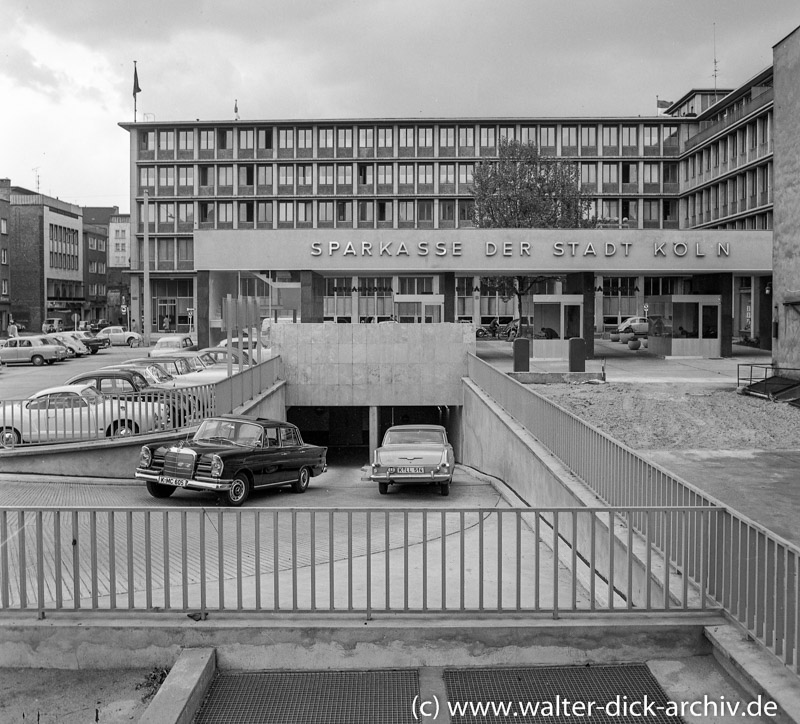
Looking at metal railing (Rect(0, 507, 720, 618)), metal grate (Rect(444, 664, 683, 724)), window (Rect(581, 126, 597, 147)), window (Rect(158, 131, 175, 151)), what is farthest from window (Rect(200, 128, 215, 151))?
metal grate (Rect(444, 664, 683, 724))

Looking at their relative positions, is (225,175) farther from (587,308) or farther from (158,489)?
(158,489)

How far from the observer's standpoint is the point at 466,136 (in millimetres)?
89625

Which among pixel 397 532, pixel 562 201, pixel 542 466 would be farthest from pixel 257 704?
pixel 562 201

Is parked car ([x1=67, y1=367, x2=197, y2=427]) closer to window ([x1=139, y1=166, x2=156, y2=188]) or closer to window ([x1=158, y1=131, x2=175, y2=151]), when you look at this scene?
window ([x1=139, y1=166, x2=156, y2=188])

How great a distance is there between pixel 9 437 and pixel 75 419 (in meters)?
1.25

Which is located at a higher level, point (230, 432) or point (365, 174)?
point (365, 174)

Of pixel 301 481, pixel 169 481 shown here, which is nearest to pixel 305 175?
pixel 301 481

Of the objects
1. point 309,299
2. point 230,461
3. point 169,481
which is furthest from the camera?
point 309,299

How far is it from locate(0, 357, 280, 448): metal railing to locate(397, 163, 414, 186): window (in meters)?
73.3

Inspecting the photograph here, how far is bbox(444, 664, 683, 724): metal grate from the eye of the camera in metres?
5.99

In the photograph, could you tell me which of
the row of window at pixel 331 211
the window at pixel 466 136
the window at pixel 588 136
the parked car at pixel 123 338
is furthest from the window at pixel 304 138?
the parked car at pixel 123 338

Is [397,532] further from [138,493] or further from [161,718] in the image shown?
A: [161,718]

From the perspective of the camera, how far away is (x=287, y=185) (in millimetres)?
90062

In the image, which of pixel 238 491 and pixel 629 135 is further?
pixel 629 135
